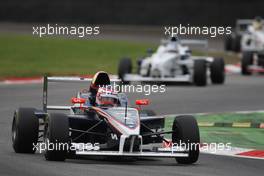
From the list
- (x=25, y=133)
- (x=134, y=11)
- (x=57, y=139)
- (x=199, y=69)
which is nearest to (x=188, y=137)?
(x=57, y=139)

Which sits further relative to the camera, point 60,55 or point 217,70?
point 60,55

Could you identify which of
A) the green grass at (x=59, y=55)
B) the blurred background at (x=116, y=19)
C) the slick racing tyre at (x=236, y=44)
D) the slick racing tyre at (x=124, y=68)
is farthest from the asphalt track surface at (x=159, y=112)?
the blurred background at (x=116, y=19)

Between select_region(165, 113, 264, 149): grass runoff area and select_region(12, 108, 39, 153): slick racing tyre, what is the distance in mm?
3489

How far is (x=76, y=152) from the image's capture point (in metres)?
12.4

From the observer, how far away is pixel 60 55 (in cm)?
3706

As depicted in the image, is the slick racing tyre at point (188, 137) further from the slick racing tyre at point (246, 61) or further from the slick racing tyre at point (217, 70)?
the slick racing tyre at point (246, 61)

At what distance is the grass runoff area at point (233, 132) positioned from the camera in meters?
15.8

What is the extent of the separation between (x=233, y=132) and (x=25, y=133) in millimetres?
4922

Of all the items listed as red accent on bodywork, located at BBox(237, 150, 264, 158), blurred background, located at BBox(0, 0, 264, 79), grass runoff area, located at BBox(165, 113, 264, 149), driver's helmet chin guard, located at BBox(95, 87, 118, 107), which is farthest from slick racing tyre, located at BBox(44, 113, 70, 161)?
blurred background, located at BBox(0, 0, 264, 79)

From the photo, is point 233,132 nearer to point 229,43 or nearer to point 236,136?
point 236,136

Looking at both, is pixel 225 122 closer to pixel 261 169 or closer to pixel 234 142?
pixel 234 142

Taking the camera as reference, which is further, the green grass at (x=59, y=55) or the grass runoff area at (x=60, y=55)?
the green grass at (x=59, y=55)

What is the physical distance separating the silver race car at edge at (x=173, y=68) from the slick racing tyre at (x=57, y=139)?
13865 mm

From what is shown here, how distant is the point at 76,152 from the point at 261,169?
245 centimetres
